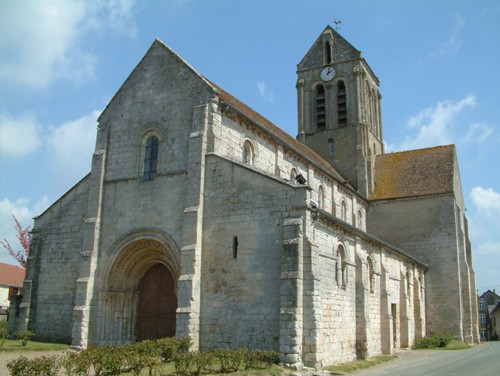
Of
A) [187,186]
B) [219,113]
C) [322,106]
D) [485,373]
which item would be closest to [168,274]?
[187,186]

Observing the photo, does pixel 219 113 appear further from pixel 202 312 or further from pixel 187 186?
pixel 202 312

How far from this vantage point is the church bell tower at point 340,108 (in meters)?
34.2

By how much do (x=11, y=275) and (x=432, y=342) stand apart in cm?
3372

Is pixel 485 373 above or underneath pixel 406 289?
underneath

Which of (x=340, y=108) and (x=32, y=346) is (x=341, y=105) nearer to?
(x=340, y=108)

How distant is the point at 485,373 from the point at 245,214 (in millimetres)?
8533

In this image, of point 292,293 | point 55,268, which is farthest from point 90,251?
point 292,293

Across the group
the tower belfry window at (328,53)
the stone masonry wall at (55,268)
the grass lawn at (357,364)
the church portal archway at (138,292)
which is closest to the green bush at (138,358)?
the church portal archway at (138,292)

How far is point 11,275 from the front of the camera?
143ft

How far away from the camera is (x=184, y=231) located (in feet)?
57.7

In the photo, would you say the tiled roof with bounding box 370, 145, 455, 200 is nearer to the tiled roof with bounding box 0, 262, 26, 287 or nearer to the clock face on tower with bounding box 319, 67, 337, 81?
the clock face on tower with bounding box 319, 67, 337, 81

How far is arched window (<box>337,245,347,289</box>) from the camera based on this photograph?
19.0 meters

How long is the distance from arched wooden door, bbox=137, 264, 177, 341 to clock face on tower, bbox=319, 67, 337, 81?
21819mm

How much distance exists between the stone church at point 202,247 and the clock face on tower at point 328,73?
12.7m
